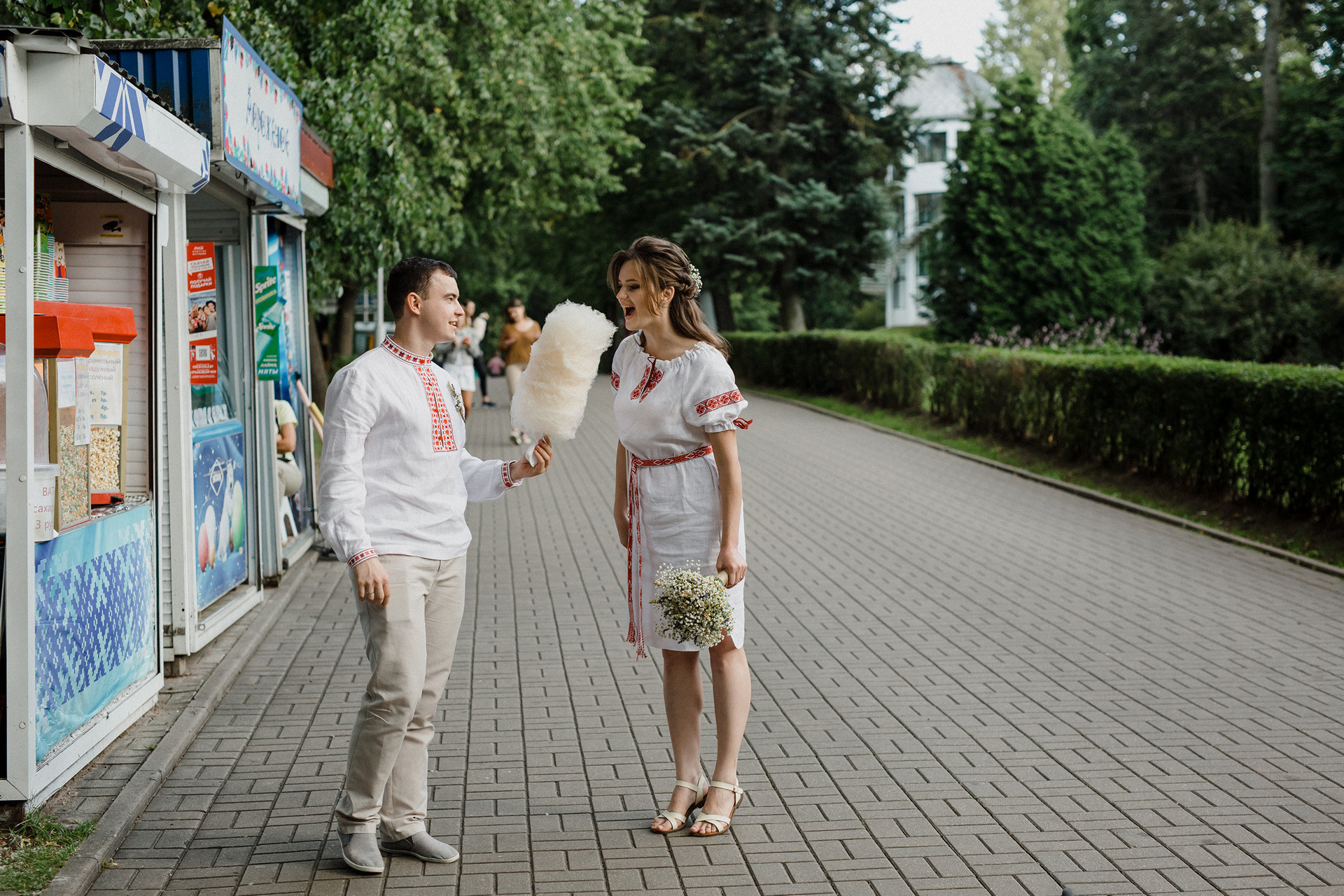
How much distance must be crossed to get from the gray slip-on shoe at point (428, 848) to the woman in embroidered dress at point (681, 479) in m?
0.73

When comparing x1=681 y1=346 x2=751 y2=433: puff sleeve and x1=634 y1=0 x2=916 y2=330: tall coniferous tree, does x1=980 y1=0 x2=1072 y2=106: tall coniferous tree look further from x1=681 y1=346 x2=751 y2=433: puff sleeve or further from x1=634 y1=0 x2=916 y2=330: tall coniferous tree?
x1=681 y1=346 x2=751 y2=433: puff sleeve

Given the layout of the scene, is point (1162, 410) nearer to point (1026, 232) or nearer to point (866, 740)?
point (866, 740)

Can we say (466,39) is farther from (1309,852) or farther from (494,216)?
(1309,852)

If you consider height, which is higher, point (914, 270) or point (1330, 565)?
point (914, 270)

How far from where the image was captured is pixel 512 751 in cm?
545

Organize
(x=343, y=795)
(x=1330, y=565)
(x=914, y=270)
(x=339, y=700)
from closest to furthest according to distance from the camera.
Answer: (x=343, y=795) → (x=339, y=700) → (x=1330, y=565) → (x=914, y=270)

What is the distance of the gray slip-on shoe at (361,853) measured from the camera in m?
→ 4.09

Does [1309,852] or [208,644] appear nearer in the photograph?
[1309,852]

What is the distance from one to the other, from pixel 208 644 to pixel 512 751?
2.50m

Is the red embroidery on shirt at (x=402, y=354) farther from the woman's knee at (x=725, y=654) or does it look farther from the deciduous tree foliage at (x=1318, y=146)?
the deciduous tree foliage at (x=1318, y=146)

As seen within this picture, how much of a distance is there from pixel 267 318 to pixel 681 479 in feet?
16.7

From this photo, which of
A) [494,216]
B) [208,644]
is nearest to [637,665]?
[208,644]

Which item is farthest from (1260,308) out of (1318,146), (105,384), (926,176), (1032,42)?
(1032,42)

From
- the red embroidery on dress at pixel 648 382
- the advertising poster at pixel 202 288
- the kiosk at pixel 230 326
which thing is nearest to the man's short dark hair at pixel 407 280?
the red embroidery on dress at pixel 648 382
